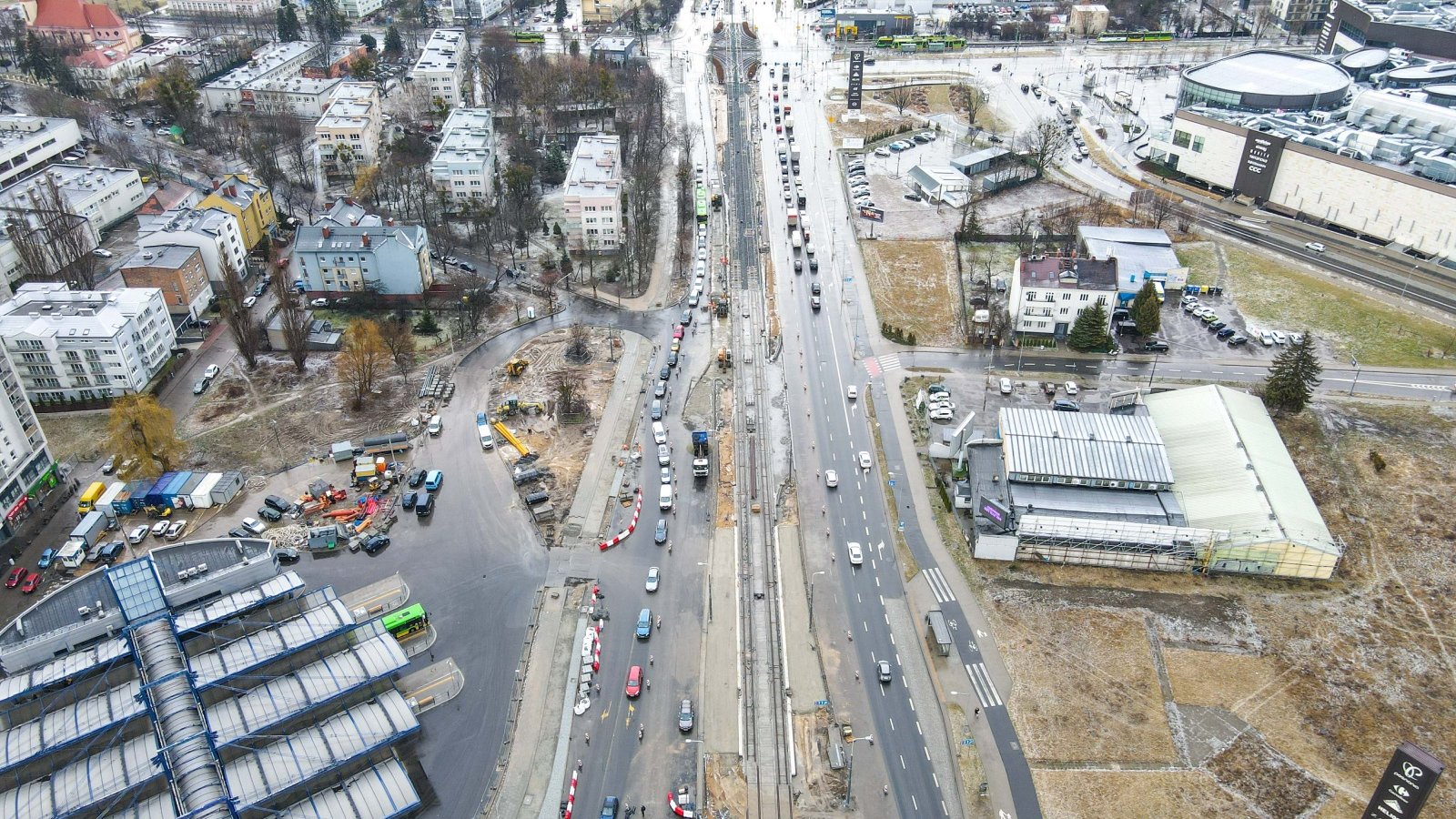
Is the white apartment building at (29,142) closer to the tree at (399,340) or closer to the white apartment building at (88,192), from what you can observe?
the white apartment building at (88,192)

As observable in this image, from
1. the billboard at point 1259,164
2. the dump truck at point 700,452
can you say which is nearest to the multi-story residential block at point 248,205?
the dump truck at point 700,452

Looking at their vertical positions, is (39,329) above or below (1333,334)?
above

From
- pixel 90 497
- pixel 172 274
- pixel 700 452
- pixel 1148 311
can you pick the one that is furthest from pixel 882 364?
pixel 172 274

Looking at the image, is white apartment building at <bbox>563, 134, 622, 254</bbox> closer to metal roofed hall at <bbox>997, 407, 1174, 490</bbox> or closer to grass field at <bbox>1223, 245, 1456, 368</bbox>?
metal roofed hall at <bbox>997, 407, 1174, 490</bbox>

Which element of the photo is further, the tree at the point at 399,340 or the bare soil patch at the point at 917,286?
the bare soil patch at the point at 917,286

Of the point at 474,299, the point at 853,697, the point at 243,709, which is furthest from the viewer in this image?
the point at 474,299

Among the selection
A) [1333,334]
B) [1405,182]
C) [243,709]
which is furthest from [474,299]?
[1405,182]

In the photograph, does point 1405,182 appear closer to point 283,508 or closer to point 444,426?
point 444,426
